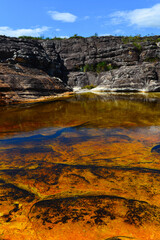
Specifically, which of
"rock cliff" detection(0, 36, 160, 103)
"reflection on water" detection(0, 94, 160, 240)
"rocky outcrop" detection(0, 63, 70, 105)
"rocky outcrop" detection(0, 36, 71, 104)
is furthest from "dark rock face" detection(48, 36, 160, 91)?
"reflection on water" detection(0, 94, 160, 240)

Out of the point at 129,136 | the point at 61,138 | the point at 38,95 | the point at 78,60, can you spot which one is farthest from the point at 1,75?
the point at 78,60

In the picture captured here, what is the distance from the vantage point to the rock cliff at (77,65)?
958 centimetres

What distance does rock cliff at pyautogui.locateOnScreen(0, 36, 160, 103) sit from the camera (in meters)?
9.58

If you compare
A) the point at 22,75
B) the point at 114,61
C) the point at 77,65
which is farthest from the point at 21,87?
the point at 114,61

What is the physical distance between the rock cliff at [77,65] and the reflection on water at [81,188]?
22.0 feet

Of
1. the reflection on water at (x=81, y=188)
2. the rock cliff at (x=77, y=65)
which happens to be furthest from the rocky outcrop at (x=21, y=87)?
the reflection on water at (x=81, y=188)

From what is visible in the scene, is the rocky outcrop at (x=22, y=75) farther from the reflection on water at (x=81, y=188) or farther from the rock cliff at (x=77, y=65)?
the reflection on water at (x=81, y=188)

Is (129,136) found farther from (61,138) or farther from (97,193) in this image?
(97,193)

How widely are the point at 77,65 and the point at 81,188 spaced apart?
754 inches

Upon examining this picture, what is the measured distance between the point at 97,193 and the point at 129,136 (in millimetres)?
1414

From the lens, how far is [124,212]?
106 cm

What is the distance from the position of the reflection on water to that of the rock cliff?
22.0ft

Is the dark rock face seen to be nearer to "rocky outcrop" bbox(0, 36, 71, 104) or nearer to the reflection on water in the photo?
"rocky outcrop" bbox(0, 36, 71, 104)

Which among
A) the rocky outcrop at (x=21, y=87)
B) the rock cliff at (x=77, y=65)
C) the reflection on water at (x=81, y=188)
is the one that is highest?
the rock cliff at (x=77, y=65)
